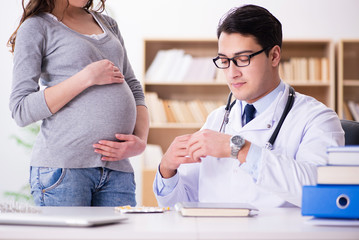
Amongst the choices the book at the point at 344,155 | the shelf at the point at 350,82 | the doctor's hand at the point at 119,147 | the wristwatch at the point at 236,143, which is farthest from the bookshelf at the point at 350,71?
the book at the point at 344,155

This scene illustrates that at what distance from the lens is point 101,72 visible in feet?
5.27

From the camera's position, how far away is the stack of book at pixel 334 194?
104 centimetres

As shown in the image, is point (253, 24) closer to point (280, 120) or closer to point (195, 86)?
point (280, 120)

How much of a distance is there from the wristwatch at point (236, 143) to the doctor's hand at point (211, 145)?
0.04ft

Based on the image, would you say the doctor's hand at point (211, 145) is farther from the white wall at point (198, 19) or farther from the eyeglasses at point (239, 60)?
the white wall at point (198, 19)

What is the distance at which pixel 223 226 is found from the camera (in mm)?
989

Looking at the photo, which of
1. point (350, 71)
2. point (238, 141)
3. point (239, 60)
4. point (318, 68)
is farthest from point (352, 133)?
point (350, 71)

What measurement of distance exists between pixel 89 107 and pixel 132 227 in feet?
2.43

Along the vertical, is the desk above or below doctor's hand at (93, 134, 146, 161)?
below

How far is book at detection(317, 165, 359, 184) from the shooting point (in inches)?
40.9

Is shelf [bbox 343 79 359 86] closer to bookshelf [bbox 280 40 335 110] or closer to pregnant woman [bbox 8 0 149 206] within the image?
bookshelf [bbox 280 40 335 110]

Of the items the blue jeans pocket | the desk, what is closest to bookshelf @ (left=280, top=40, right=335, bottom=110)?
the blue jeans pocket

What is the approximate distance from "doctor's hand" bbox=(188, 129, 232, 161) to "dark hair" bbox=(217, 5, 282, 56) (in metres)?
0.47

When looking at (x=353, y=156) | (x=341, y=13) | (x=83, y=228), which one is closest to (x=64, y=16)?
(x=83, y=228)
